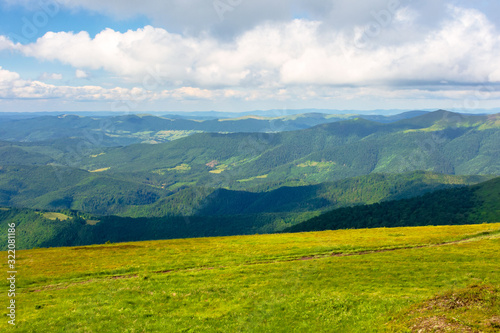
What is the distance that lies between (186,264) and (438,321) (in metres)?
34.5

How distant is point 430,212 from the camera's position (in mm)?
156125

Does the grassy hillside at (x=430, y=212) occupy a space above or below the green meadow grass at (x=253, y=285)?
below

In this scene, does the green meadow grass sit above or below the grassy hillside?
above

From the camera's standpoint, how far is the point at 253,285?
3678cm

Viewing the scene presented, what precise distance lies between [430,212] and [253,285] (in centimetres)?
15181

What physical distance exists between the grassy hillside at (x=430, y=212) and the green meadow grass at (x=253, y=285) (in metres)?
98.3

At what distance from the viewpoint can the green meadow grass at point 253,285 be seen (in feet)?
93.2

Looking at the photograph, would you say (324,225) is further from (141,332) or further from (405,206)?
(141,332)

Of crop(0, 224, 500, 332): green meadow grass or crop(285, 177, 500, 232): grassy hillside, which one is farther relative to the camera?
crop(285, 177, 500, 232): grassy hillside

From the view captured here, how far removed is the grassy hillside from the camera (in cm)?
14300

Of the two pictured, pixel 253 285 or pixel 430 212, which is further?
pixel 430 212

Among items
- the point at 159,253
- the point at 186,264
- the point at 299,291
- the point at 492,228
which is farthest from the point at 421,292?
the point at 492,228

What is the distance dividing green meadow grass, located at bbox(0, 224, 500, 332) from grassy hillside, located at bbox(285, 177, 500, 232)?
9831 cm

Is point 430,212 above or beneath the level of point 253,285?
beneath
